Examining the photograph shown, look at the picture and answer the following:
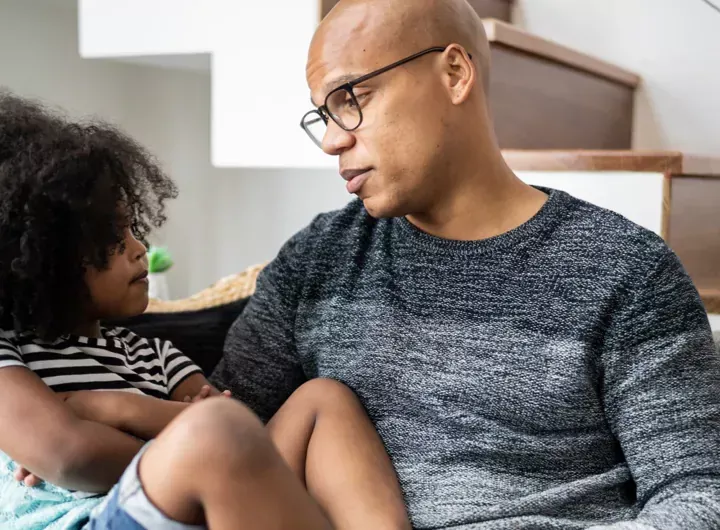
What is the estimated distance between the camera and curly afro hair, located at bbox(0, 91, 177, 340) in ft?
3.35

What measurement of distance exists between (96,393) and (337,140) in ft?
1.51

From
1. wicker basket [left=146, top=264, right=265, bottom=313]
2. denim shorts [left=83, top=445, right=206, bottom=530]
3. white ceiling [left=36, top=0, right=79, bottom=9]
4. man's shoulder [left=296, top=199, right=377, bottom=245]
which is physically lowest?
denim shorts [left=83, top=445, right=206, bottom=530]

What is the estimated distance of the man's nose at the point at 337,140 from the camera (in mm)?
1123

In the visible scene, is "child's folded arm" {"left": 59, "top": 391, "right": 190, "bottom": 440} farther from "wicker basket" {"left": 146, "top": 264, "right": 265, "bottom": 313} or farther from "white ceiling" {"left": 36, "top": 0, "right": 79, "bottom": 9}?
"white ceiling" {"left": 36, "top": 0, "right": 79, "bottom": 9}

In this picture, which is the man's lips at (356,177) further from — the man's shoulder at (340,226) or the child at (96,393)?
the child at (96,393)

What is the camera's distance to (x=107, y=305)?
1119 mm

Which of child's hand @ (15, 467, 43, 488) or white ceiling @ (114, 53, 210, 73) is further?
white ceiling @ (114, 53, 210, 73)

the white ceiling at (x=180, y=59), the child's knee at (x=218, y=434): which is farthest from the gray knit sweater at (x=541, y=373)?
the white ceiling at (x=180, y=59)

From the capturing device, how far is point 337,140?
44.4 inches

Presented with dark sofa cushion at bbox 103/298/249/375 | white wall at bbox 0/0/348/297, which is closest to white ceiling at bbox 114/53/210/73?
white wall at bbox 0/0/348/297

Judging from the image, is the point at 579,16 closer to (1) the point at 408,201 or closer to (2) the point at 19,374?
(1) the point at 408,201

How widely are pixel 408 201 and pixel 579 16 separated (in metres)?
1.50

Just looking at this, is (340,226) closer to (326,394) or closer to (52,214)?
(326,394)

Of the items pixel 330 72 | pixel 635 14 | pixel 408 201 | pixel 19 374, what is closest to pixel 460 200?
pixel 408 201
